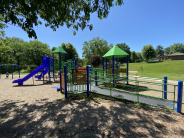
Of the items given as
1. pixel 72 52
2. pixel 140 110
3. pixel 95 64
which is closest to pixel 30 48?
pixel 72 52

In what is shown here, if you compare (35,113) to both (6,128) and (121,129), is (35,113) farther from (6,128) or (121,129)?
(121,129)

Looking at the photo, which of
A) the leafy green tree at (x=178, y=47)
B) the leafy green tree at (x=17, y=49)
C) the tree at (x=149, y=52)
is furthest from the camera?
the leafy green tree at (x=178, y=47)

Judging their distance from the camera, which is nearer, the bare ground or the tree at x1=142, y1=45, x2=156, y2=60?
the bare ground

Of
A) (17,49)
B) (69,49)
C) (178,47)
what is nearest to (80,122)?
(69,49)

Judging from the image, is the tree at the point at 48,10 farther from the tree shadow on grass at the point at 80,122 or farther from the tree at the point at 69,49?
the tree at the point at 69,49

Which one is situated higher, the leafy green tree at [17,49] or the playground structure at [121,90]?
the leafy green tree at [17,49]

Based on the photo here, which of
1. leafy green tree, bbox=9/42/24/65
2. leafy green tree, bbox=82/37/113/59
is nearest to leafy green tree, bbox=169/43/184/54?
leafy green tree, bbox=82/37/113/59

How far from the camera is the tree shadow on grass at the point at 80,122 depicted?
2.59 meters

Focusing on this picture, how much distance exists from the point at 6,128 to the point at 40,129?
3.62 feet

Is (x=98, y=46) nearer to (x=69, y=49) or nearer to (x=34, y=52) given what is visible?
(x=69, y=49)

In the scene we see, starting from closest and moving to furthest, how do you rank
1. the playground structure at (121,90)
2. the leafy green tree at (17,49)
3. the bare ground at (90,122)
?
the bare ground at (90,122) < the playground structure at (121,90) < the leafy green tree at (17,49)

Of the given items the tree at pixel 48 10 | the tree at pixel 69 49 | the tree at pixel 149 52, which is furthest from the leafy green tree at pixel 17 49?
the tree at pixel 149 52

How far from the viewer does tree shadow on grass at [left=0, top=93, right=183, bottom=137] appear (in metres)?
2.59

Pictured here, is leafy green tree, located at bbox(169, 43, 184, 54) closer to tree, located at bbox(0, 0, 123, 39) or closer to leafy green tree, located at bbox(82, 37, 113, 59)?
leafy green tree, located at bbox(82, 37, 113, 59)
